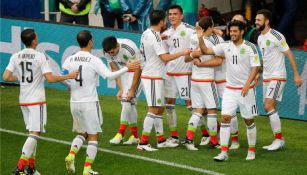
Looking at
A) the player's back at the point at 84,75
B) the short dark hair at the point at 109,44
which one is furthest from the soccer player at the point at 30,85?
the short dark hair at the point at 109,44

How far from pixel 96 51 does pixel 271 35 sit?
5855 mm

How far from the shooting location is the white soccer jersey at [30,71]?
13508 mm

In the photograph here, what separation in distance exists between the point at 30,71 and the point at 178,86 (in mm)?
3031

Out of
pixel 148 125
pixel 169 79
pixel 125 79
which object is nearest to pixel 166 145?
pixel 148 125

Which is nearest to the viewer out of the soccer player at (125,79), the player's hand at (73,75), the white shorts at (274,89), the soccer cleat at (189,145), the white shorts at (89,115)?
the player's hand at (73,75)

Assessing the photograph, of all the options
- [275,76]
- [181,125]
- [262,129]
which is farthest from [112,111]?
[275,76]

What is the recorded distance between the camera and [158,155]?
14914mm

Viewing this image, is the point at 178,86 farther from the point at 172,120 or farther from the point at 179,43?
the point at 179,43

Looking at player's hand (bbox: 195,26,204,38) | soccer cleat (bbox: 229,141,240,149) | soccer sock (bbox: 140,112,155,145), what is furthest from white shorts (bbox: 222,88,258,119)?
soccer sock (bbox: 140,112,155,145)

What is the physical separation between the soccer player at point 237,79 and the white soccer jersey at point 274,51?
1083 millimetres

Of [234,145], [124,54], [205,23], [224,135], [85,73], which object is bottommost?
[234,145]

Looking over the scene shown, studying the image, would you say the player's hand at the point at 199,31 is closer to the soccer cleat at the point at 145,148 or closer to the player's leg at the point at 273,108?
the player's leg at the point at 273,108

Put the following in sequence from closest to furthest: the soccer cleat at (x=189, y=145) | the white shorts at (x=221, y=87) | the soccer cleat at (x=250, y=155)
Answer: the soccer cleat at (x=250, y=155), the soccer cleat at (x=189, y=145), the white shorts at (x=221, y=87)

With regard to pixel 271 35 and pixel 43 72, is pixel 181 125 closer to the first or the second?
pixel 271 35
